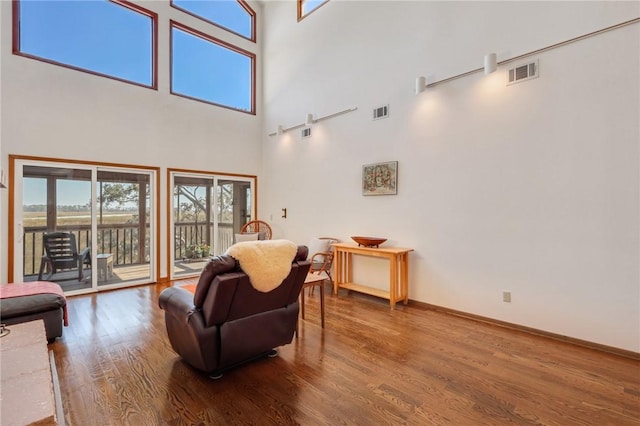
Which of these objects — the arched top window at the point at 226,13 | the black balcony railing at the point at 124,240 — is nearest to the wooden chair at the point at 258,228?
the black balcony railing at the point at 124,240

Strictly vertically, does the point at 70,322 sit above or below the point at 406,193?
below

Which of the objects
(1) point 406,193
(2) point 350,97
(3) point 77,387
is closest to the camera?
(3) point 77,387

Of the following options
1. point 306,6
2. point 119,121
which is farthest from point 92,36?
point 306,6

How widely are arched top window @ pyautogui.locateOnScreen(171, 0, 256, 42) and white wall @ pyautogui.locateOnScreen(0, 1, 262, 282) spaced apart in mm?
158

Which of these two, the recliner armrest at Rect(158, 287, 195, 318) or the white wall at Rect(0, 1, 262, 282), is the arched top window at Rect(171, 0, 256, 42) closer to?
the white wall at Rect(0, 1, 262, 282)

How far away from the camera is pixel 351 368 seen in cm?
260

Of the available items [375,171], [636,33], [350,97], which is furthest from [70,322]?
[636,33]

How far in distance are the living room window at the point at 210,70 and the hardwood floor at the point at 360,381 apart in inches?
178

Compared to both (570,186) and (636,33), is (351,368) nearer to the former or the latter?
(570,186)

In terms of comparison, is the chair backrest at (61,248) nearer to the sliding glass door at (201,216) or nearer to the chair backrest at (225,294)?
the sliding glass door at (201,216)

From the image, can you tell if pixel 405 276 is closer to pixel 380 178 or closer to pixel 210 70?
pixel 380 178

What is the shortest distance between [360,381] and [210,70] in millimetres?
6369

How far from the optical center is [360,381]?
2404mm

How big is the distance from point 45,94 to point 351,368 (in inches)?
221
